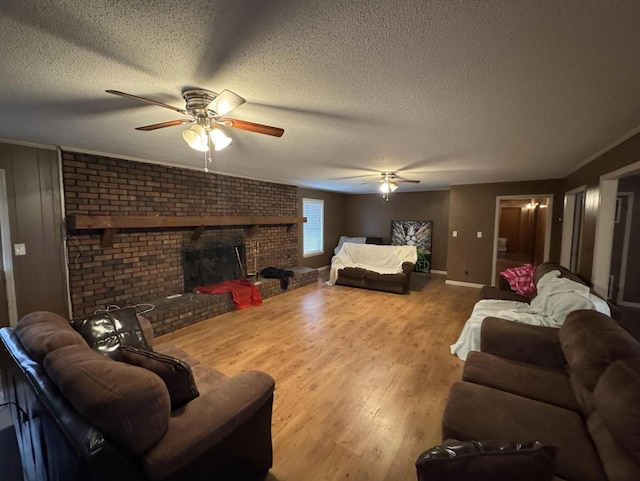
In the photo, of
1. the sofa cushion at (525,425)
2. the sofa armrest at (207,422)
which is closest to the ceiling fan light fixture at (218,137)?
the sofa armrest at (207,422)

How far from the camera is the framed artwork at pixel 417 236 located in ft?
24.1

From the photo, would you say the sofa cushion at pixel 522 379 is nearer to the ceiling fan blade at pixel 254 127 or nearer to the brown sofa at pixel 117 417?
the brown sofa at pixel 117 417

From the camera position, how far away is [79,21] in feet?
3.54

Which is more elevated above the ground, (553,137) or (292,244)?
(553,137)

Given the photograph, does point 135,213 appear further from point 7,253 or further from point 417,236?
point 417,236

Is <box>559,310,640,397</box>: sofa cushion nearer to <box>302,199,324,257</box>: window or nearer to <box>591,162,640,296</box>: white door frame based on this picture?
<box>591,162,640,296</box>: white door frame

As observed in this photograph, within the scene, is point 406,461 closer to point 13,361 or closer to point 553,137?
point 13,361

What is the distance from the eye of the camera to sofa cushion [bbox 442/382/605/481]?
1196 mm

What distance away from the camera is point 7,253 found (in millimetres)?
2795

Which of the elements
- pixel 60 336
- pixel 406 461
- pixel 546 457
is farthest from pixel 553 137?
pixel 60 336

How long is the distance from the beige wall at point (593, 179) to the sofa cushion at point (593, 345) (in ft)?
5.11

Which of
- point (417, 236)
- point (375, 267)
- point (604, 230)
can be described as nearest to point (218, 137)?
point (604, 230)

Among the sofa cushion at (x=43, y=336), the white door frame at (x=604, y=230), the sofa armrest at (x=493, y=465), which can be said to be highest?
the white door frame at (x=604, y=230)

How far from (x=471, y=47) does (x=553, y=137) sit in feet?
6.63
